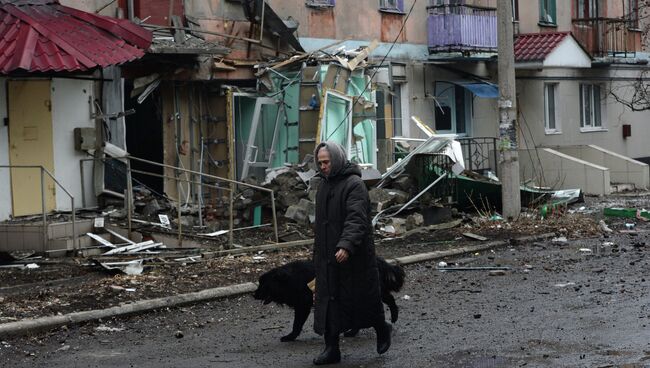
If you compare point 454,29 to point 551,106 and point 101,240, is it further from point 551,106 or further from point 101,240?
point 101,240

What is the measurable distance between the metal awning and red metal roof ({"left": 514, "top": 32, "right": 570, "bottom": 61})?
1.68 meters

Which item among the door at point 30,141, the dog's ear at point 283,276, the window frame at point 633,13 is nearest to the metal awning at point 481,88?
the window frame at point 633,13

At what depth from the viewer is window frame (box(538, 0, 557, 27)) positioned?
98.6 feet

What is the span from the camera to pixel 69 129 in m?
16.7

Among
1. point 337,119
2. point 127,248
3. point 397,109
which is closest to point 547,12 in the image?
point 397,109

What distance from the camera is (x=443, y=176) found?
64.6ft

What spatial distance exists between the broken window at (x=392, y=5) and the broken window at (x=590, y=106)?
9341 millimetres

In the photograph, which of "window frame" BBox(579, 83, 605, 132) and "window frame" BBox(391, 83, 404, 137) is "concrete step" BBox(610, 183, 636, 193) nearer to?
"window frame" BBox(579, 83, 605, 132)

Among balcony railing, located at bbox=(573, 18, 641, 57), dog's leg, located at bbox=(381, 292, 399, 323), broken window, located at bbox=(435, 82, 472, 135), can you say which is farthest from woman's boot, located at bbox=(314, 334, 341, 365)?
balcony railing, located at bbox=(573, 18, 641, 57)

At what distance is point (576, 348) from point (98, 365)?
12.0ft

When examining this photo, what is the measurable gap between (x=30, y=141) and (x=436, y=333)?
883 cm

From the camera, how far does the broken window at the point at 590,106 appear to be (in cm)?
3194

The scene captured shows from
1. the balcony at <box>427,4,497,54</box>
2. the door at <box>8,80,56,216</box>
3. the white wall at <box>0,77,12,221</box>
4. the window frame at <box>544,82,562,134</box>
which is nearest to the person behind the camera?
the white wall at <box>0,77,12,221</box>

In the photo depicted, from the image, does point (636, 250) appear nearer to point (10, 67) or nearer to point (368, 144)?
point (368, 144)
